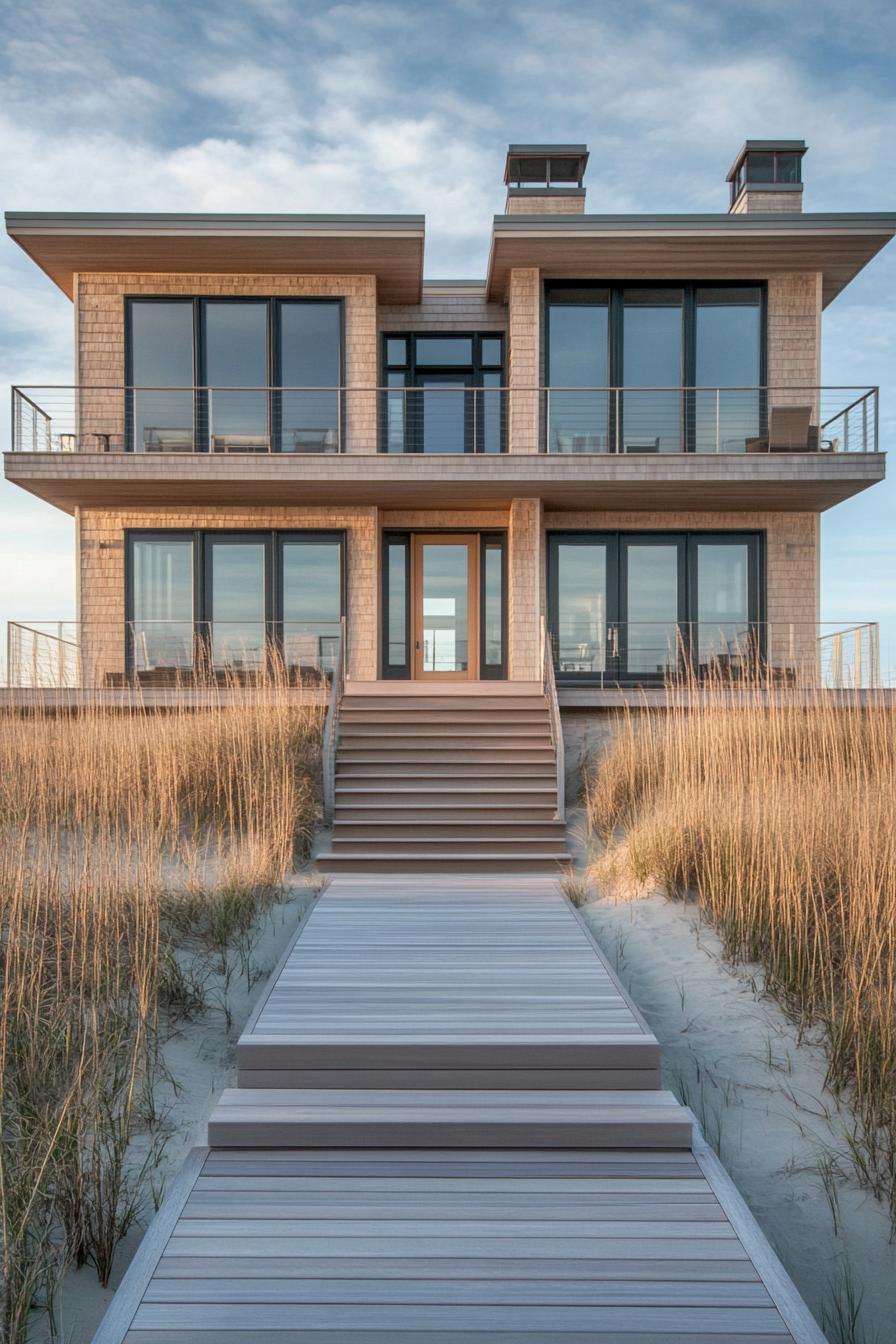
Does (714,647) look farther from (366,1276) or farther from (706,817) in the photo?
(366,1276)

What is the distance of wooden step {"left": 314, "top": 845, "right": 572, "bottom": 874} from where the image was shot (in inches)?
341

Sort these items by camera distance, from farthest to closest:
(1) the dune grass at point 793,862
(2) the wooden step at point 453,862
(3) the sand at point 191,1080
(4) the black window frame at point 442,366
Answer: (4) the black window frame at point 442,366, (2) the wooden step at point 453,862, (1) the dune grass at point 793,862, (3) the sand at point 191,1080

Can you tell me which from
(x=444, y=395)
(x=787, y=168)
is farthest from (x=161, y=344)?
(x=787, y=168)

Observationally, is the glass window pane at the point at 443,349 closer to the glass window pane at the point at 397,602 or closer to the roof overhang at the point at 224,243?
the roof overhang at the point at 224,243

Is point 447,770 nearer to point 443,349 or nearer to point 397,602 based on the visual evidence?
point 397,602

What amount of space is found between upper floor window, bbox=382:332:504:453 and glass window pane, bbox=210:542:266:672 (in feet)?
8.96

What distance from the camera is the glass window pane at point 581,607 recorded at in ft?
48.3

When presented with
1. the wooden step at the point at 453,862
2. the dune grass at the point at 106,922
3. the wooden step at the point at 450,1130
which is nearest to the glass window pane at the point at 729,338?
the dune grass at the point at 106,922

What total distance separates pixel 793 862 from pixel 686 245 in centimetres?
1059

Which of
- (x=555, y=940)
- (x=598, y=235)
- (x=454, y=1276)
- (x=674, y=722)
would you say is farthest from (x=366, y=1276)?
(x=598, y=235)

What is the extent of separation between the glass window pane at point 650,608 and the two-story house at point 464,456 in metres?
0.04

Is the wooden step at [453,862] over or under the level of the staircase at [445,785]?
under

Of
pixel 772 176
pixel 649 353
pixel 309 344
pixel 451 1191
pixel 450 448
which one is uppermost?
pixel 772 176

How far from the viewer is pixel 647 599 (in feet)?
48.8
